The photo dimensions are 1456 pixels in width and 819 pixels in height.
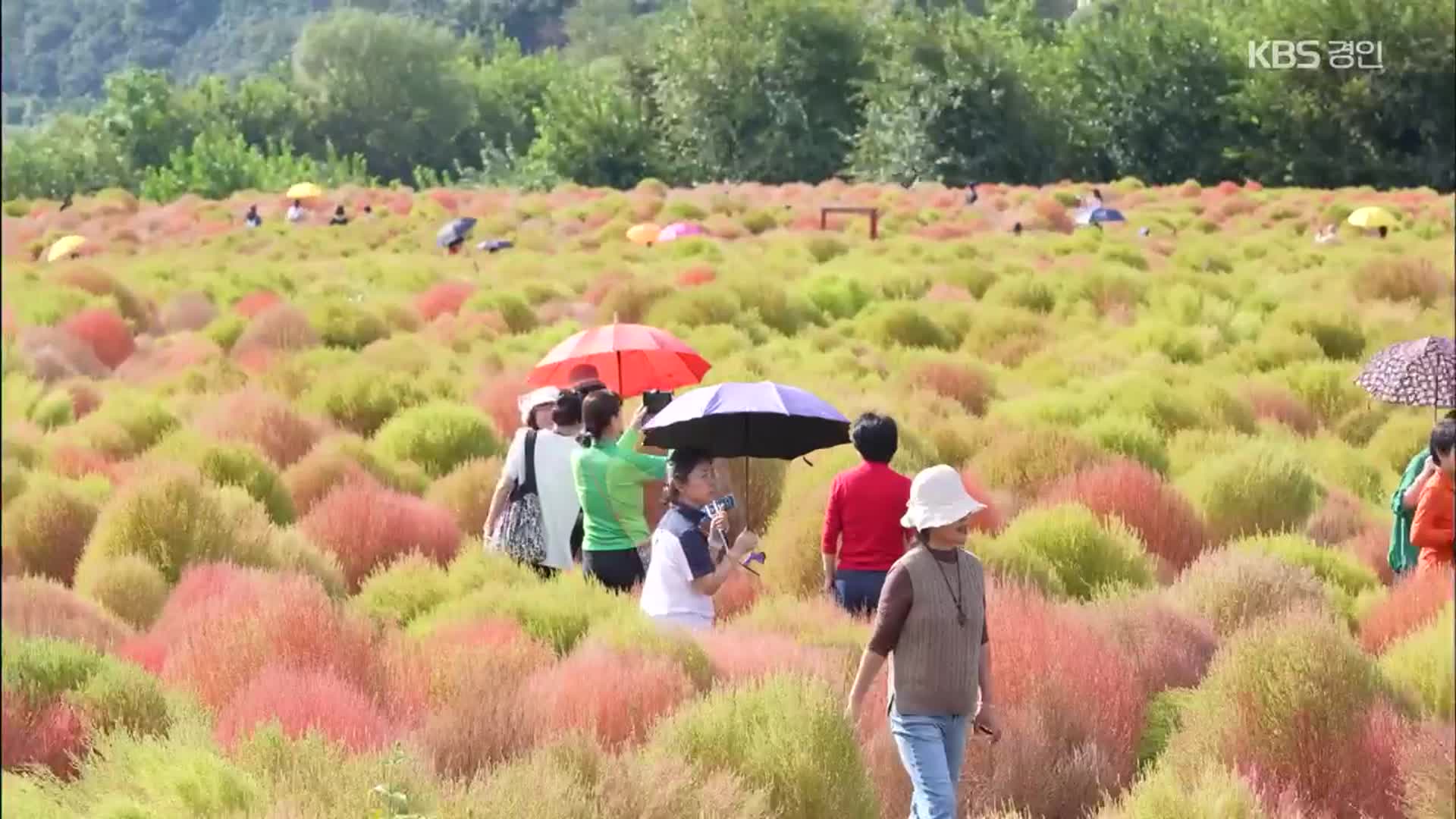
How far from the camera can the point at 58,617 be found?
297 inches

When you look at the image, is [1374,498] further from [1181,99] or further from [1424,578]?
[1181,99]

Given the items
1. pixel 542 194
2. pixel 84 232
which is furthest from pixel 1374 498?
pixel 542 194

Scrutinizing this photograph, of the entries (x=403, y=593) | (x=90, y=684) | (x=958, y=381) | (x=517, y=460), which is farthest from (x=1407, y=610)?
(x=958, y=381)

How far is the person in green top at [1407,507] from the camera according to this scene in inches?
316

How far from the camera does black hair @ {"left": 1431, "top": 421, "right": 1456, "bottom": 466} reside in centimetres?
732

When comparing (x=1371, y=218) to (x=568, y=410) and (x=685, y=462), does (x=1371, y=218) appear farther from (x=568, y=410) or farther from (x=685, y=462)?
(x=685, y=462)

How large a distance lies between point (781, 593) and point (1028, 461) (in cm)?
362

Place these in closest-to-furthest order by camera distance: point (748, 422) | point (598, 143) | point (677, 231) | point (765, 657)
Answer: point (765, 657)
point (748, 422)
point (677, 231)
point (598, 143)

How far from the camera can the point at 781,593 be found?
897 cm

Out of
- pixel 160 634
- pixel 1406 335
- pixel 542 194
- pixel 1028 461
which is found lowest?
pixel 542 194

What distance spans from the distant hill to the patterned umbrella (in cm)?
748

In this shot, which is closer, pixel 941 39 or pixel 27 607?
pixel 27 607

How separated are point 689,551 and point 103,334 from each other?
14.5m

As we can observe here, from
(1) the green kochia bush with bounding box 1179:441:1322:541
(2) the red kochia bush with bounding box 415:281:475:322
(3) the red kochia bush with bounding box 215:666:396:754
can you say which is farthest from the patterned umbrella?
(2) the red kochia bush with bounding box 415:281:475:322
